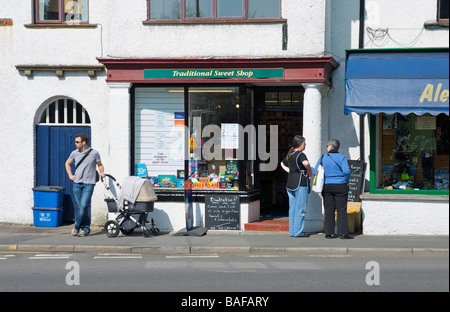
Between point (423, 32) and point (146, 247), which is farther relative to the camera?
point (423, 32)

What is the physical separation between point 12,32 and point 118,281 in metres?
8.75

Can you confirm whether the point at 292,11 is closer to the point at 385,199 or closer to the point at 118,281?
the point at 385,199

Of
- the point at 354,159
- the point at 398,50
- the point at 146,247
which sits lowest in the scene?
the point at 146,247

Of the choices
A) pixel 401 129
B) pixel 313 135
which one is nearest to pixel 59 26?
pixel 313 135

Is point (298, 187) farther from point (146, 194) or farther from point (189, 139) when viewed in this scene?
→ point (146, 194)

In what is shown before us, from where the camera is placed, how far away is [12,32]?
1446cm

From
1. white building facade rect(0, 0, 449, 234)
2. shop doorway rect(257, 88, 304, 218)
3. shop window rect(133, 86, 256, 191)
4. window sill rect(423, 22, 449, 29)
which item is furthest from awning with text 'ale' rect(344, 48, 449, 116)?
shop window rect(133, 86, 256, 191)

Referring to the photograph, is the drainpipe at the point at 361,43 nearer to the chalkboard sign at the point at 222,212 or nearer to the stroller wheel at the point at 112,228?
the chalkboard sign at the point at 222,212

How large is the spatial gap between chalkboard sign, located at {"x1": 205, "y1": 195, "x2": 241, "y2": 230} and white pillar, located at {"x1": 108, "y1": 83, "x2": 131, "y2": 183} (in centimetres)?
202

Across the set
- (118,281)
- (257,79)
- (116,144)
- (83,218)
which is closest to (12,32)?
(116,144)

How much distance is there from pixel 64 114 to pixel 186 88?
338 centimetres

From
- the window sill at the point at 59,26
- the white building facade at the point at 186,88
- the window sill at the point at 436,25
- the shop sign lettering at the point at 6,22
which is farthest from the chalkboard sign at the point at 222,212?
the shop sign lettering at the point at 6,22

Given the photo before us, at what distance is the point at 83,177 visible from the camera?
41.6 ft

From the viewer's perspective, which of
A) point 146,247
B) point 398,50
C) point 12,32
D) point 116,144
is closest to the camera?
point 146,247
